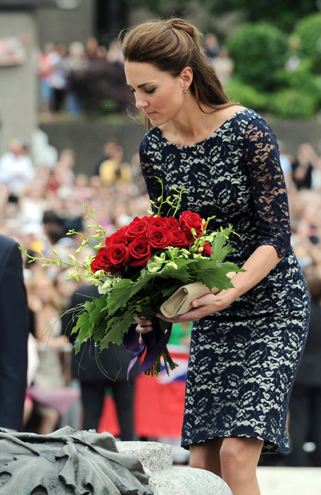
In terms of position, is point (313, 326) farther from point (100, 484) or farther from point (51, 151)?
point (51, 151)

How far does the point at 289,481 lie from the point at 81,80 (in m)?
22.9

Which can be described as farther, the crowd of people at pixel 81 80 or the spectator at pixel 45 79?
the crowd of people at pixel 81 80

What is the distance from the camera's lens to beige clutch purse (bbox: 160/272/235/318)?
461 centimetres

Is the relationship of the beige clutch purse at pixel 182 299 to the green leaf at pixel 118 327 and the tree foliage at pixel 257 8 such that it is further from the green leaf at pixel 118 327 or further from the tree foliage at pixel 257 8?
the tree foliage at pixel 257 8

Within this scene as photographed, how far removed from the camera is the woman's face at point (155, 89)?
482cm

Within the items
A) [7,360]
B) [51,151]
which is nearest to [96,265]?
[7,360]

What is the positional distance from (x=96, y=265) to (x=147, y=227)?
208 mm

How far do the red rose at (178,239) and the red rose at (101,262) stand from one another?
22 centimetres

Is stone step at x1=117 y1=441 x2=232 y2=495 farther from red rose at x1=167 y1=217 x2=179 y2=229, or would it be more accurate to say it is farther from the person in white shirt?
the person in white shirt

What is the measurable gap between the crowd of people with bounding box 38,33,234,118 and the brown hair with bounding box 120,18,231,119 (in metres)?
24.6

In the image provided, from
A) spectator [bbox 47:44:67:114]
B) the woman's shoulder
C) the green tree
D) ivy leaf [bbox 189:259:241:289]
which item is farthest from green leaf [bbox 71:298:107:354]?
the green tree

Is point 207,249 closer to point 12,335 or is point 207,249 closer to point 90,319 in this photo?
point 90,319

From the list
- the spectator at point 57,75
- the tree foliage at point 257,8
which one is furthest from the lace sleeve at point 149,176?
the tree foliage at point 257,8

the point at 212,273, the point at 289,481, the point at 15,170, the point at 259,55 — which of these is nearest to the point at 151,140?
the point at 212,273
